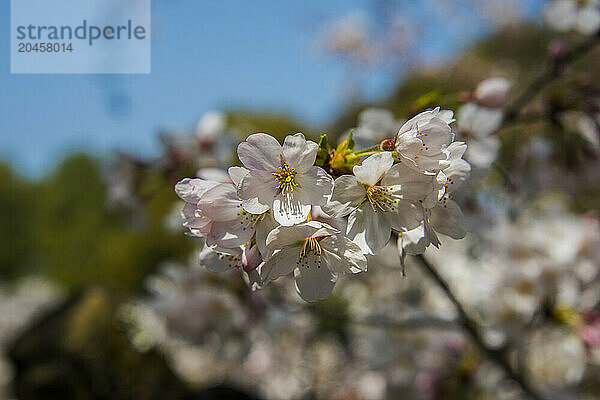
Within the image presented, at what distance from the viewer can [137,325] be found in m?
0.98

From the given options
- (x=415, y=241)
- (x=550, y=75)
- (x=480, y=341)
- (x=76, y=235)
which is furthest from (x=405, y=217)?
(x=76, y=235)

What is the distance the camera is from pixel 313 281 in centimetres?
39

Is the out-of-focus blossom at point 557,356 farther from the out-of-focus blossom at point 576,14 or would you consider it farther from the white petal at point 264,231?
the white petal at point 264,231

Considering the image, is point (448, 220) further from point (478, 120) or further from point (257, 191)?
point (478, 120)

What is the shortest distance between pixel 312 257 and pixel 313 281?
2cm

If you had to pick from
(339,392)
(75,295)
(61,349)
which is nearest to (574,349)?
(339,392)

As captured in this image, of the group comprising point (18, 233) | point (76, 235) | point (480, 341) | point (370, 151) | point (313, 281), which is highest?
point (370, 151)

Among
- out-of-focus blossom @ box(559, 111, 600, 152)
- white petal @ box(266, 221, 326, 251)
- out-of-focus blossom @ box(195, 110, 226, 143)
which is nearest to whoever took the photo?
white petal @ box(266, 221, 326, 251)

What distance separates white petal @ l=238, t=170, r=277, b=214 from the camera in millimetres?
362

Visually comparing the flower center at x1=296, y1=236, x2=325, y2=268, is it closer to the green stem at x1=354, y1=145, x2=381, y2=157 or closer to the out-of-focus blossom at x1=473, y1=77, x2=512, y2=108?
the green stem at x1=354, y1=145, x2=381, y2=157

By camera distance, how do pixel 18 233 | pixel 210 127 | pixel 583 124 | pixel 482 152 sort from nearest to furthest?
pixel 482 152
pixel 583 124
pixel 210 127
pixel 18 233

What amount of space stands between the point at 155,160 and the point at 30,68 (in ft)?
0.94

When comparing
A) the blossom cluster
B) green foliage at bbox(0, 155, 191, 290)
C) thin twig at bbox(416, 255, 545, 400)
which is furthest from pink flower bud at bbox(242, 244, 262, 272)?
green foliage at bbox(0, 155, 191, 290)

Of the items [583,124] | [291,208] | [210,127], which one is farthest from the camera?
[210,127]
